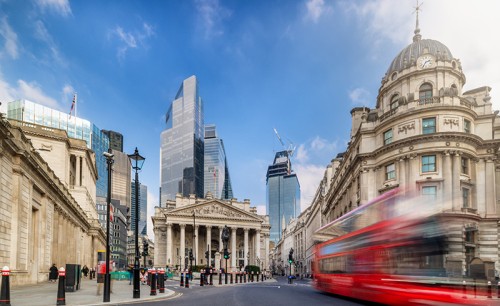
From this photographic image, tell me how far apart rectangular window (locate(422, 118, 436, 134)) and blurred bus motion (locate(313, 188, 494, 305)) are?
26014 mm

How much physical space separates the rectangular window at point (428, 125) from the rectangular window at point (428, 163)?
2.55 meters

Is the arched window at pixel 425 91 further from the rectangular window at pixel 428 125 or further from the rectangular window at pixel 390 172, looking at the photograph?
the rectangular window at pixel 390 172

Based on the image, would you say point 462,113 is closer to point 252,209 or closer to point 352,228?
point 352,228

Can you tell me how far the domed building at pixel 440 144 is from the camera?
1537 inches

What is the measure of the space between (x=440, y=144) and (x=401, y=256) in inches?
1179

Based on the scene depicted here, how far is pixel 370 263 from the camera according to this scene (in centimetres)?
1509

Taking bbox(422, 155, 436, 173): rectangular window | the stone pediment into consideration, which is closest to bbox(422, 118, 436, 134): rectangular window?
bbox(422, 155, 436, 173): rectangular window

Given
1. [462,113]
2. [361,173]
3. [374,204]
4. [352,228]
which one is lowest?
[352,228]

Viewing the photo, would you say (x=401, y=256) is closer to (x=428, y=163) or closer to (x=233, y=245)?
(x=428, y=163)

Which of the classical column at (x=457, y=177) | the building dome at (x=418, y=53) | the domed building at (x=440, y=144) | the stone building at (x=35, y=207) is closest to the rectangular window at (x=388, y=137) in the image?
the domed building at (x=440, y=144)

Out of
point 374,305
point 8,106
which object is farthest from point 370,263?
point 8,106

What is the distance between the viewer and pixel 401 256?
42.3 ft

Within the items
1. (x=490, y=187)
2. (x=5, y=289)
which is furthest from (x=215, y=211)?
(x=5, y=289)

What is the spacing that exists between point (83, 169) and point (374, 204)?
167 feet
